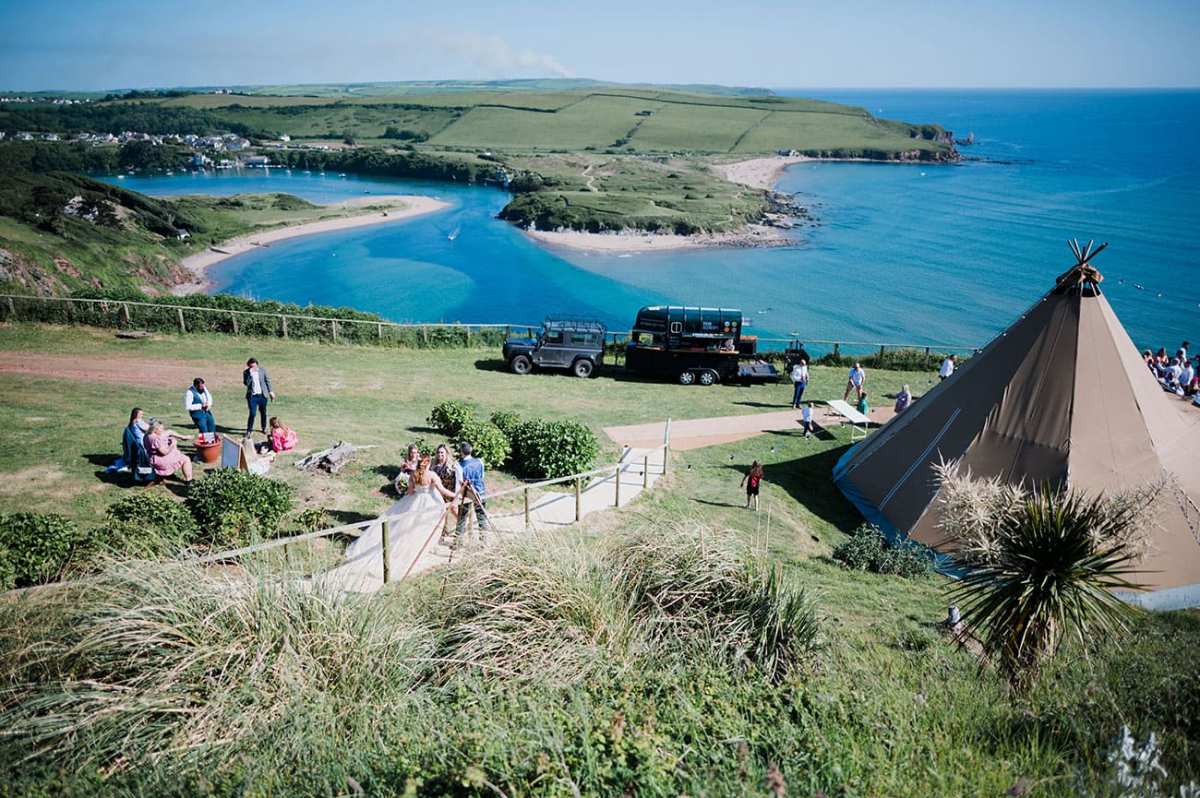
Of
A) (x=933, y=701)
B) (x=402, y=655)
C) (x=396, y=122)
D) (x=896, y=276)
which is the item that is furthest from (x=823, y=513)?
(x=396, y=122)

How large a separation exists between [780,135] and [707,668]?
181 metres

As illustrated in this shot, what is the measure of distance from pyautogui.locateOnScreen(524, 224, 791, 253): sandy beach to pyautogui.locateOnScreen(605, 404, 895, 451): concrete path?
182 feet

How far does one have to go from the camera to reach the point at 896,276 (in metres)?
65.5

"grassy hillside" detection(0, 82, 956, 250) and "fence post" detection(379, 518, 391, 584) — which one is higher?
"grassy hillside" detection(0, 82, 956, 250)

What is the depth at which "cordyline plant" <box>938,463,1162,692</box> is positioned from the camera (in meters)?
6.30

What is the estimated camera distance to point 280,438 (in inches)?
489

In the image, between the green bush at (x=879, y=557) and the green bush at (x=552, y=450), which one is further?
the green bush at (x=552, y=450)

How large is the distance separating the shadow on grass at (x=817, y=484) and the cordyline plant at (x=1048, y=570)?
22.9ft

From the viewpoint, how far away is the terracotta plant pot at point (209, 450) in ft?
38.1

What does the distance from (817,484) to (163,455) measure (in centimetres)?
1255

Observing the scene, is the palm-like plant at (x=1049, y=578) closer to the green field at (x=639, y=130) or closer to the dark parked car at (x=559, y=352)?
the dark parked car at (x=559, y=352)

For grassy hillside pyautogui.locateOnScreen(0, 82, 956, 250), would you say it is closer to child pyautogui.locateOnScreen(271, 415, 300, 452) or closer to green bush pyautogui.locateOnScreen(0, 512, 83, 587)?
child pyautogui.locateOnScreen(271, 415, 300, 452)

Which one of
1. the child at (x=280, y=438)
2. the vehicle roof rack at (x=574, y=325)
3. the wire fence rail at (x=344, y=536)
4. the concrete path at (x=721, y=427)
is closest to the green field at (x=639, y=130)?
the vehicle roof rack at (x=574, y=325)

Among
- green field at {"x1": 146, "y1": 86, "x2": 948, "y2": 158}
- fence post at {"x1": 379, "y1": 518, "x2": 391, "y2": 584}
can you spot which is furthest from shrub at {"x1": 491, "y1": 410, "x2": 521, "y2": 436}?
green field at {"x1": 146, "y1": 86, "x2": 948, "y2": 158}
